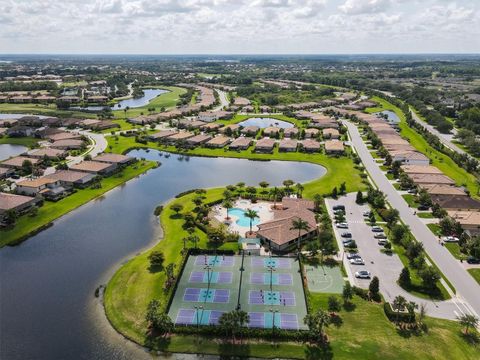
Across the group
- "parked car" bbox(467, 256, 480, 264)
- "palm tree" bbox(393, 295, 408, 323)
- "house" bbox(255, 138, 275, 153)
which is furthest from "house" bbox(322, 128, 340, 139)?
"palm tree" bbox(393, 295, 408, 323)

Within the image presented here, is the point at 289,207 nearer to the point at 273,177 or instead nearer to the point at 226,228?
the point at 226,228

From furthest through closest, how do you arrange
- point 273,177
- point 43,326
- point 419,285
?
point 273,177
point 419,285
point 43,326

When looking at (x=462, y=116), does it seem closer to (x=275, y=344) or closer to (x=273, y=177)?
(x=273, y=177)

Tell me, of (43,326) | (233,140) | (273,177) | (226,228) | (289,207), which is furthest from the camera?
(233,140)

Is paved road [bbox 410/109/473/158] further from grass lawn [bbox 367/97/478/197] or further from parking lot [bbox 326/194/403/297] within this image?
parking lot [bbox 326/194/403/297]

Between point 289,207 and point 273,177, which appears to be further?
point 273,177

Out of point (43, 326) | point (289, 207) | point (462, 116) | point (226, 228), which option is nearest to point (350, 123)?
point (462, 116)
